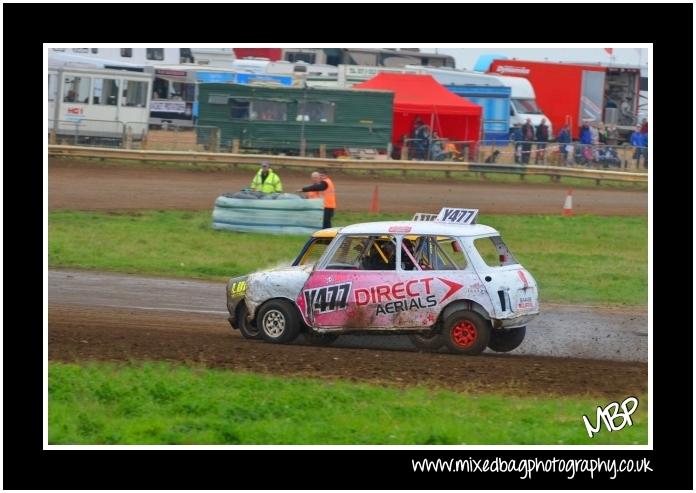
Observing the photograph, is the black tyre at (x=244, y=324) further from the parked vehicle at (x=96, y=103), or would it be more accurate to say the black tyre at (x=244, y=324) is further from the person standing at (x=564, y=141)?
the person standing at (x=564, y=141)

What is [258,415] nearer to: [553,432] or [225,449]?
[225,449]

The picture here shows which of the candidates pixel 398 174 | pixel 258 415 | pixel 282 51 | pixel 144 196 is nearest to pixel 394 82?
pixel 398 174

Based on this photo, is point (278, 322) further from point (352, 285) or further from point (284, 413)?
point (284, 413)

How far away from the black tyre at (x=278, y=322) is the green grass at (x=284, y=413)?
209cm

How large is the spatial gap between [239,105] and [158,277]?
20.7m

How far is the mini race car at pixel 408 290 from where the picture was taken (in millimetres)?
12633

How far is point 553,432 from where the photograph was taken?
9.56 metres

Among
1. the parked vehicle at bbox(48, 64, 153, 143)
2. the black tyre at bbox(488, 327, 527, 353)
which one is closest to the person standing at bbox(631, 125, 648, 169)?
the parked vehicle at bbox(48, 64, 153, 143)

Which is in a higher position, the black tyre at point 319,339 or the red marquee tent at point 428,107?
the red marquee tent at point 428,107

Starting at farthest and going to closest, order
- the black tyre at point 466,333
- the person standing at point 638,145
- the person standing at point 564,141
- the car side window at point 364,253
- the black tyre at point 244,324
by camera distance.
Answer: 1. the person standing at point 564,141
2. the person standing at point 638,145
3. the black tyre at point 244,324
4. the car side window at point 364,253
5. the black tyre at point 466,333

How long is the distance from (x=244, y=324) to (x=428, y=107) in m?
28.5

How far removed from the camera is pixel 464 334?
12.7 metres

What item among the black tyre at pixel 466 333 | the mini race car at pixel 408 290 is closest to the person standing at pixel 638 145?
the mini race car at pixel 408 290

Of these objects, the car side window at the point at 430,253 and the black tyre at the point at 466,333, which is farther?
the car side window at the point at 430,253
